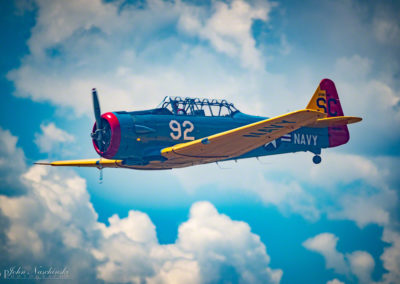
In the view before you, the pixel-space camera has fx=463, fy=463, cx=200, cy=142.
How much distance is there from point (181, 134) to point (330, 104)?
917cm

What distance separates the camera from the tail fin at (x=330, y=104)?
23.0 m

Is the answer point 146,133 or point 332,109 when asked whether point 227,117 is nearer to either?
Result: point 146,133

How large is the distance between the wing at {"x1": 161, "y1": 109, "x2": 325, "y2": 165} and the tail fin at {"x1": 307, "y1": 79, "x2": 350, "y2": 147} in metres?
6.43

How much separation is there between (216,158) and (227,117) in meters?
2.05

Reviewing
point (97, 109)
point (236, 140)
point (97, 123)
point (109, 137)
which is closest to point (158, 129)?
point (109, 137)

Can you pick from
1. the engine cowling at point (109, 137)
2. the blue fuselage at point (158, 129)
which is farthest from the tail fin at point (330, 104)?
the engine cowling at point (109, 137)

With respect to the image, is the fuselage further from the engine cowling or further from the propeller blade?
the propeller blade

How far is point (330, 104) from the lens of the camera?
Answer: 23688 millimetres

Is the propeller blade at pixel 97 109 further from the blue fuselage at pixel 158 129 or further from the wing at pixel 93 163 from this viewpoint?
the wing at pixel 93 163

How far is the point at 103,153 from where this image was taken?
18000 millimetres

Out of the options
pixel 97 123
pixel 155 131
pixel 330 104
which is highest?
pixel 330 104

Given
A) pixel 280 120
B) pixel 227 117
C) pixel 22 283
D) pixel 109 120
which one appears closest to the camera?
pixel 280 120

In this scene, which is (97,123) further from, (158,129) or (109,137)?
(158,129)

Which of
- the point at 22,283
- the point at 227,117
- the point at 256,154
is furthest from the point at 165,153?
the point at 22,283
